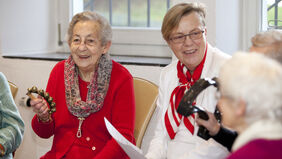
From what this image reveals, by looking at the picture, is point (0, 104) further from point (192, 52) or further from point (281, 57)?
point (281, 57)

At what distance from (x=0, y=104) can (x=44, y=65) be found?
0.89 meters

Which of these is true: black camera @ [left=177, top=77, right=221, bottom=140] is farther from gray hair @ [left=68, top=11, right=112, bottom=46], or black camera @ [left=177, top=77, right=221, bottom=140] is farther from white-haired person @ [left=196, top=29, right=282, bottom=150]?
gray hair @ [left=68, top=11, right=112, bottom=46]

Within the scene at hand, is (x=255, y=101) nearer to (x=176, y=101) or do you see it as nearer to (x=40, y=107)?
(x=176, y=101)

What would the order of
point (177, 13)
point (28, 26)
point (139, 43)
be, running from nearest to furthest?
point (177, 13) → point (139, 43) → point (28, 26)

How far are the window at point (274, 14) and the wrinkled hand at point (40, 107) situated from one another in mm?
1481

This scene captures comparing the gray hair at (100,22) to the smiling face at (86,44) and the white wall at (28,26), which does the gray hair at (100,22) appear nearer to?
the smiling face at (86,44)

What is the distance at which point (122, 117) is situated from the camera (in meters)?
2.03

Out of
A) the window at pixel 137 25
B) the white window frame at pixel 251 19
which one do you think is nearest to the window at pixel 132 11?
the window at pixel 137 25

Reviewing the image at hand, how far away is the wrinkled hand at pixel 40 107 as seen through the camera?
1.93 metres

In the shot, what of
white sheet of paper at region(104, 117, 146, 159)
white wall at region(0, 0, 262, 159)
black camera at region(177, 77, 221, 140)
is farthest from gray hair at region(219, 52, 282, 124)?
white wall at region(0, 0, 262, 159)

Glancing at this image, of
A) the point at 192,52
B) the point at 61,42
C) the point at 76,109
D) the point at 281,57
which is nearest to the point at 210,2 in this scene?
the point at 192,52

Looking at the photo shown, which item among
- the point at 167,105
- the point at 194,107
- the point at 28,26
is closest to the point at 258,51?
the point at 194,107

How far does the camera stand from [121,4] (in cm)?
318

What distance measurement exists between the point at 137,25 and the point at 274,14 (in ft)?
3.29
